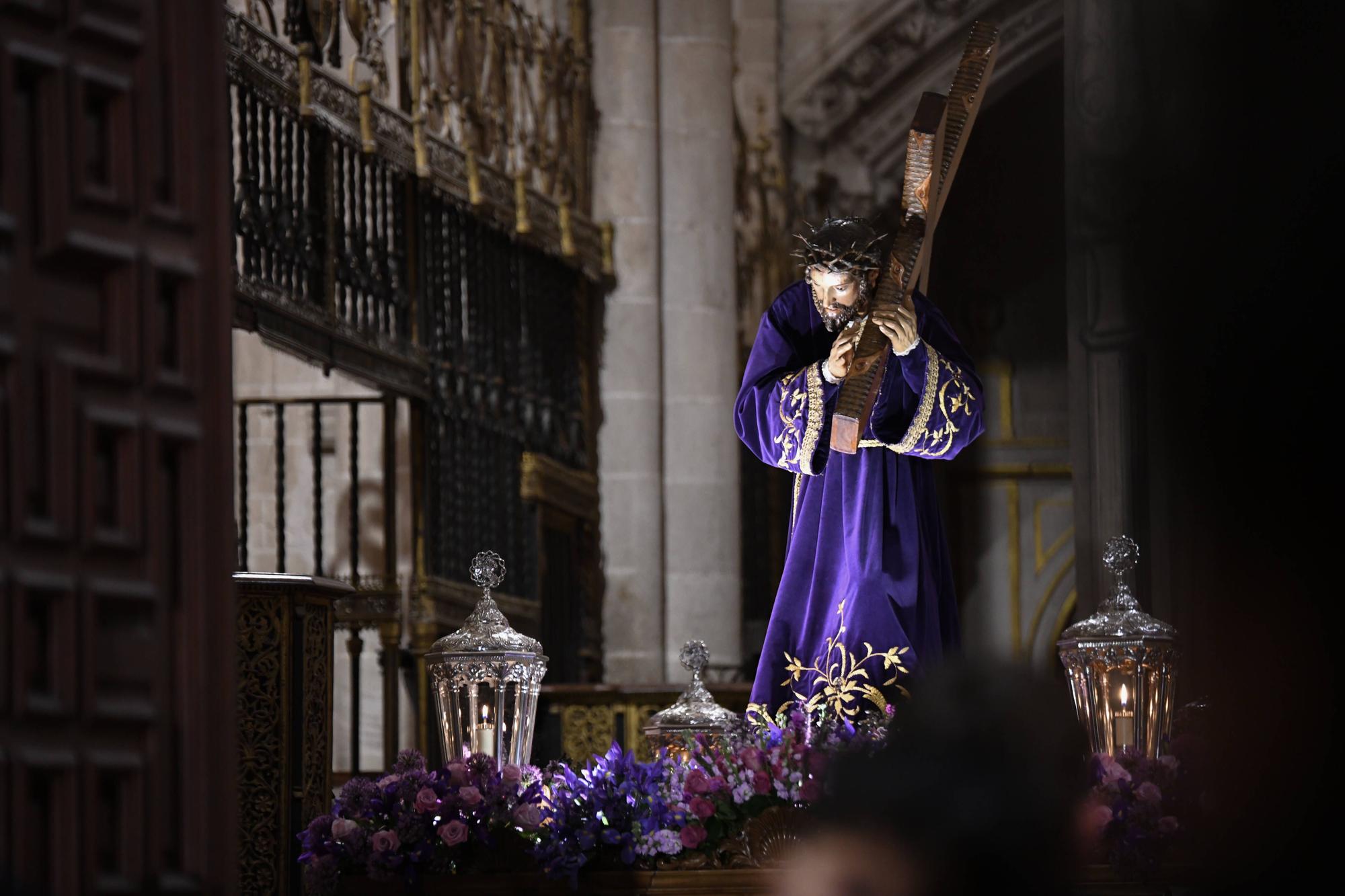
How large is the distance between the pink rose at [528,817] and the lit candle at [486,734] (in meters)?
0.54

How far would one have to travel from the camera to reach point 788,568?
4867 mm

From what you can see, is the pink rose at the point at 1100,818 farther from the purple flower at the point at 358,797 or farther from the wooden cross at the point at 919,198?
the purple flower at the point at 358,797

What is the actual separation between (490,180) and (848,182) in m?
4.92

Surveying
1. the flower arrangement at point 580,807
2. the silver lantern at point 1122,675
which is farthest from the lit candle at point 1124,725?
the flower arrangement at point 580,807

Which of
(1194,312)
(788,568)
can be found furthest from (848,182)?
(1194,312)

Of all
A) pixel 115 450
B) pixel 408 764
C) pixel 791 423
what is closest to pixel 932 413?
pixel 791 423

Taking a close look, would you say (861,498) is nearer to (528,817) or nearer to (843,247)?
(843,247)

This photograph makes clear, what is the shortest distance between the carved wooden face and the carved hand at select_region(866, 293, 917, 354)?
18 cm

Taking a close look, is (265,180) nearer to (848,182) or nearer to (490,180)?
(490,180)

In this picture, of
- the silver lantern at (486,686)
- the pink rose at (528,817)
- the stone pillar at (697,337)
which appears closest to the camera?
the pink rose at (528,817)

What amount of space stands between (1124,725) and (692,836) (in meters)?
1.19

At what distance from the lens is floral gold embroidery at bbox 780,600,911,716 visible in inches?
179

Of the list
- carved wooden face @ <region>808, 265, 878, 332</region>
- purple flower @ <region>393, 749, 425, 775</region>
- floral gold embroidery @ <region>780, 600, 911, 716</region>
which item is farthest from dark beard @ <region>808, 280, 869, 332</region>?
purple flower @ <region>393, 749, 425, 775</region>

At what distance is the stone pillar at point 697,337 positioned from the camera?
41.8 feet
